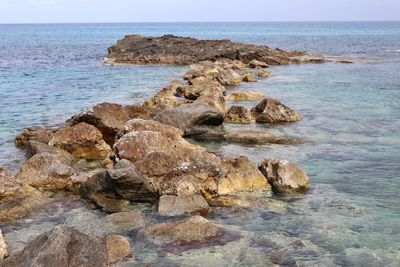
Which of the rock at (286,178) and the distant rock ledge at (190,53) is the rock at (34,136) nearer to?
the rock at (286,178)

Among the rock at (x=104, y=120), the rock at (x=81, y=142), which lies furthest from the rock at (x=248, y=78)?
the rock at (x=81, y=142)

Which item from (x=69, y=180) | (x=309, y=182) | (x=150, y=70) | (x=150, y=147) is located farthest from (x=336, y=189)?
(x=150, y=70)

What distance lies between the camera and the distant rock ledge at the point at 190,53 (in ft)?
188

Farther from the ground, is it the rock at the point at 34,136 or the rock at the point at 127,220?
the rock at the point at 127,220

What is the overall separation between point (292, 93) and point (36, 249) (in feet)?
86.9

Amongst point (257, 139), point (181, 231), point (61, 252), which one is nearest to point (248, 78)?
point (257, 139)

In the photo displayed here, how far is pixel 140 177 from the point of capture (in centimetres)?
1288

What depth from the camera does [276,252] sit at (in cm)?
1015

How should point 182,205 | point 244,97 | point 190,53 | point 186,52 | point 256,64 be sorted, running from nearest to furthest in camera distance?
point 182,205, point 244,97, point 256,64, point 190,53, point 186,52

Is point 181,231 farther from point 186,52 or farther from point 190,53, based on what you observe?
point 186,52

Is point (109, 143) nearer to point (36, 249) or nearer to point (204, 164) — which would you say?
point (204, 164)

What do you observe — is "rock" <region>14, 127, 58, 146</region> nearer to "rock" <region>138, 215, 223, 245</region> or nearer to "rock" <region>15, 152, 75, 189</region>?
"rock" <region>15, 152, 75, 189</region>

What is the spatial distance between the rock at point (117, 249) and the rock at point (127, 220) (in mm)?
1041

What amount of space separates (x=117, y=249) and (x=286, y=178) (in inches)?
230
